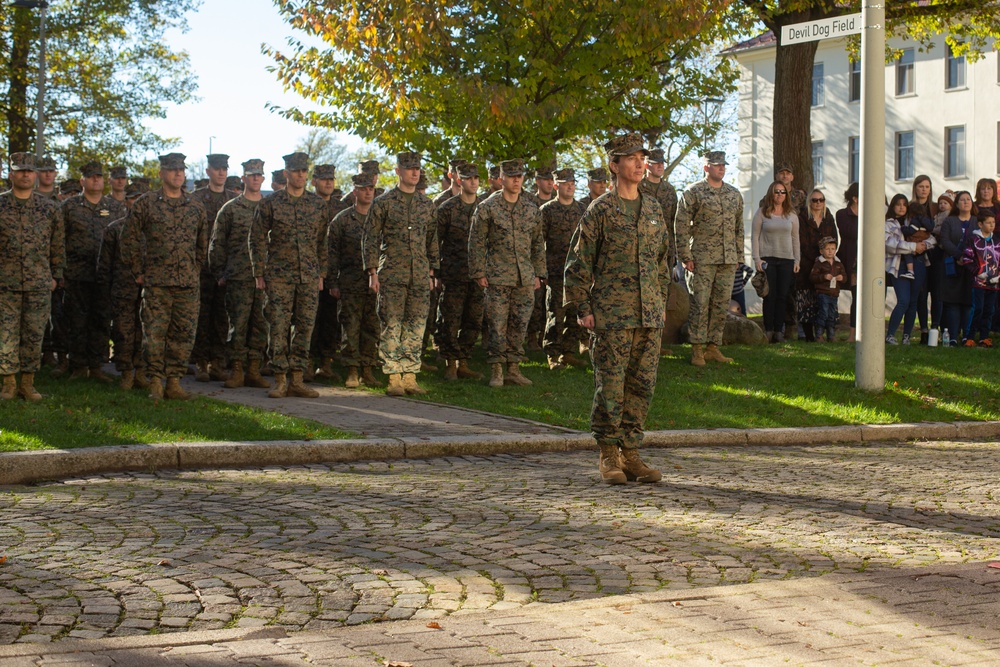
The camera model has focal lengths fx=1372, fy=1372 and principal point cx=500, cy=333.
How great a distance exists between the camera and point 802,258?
19.0 meters

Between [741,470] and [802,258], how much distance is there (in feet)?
30.4

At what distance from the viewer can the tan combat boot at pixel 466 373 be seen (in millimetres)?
16000

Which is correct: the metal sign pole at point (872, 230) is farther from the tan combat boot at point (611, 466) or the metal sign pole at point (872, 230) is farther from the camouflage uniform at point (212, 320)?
the camouflage uniform at point (212, 320)

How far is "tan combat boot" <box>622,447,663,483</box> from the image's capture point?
9.52 m

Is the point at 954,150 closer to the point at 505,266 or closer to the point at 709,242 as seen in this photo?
the point at 709,242

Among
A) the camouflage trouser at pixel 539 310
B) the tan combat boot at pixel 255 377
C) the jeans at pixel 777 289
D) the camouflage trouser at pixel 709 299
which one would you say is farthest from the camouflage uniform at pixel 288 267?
the jeans at pixel 777 289

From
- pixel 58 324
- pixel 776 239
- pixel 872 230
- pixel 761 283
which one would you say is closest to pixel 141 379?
pixel 58 324

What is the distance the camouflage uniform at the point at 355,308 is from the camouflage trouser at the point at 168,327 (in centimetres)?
216

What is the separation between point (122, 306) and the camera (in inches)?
A: 584

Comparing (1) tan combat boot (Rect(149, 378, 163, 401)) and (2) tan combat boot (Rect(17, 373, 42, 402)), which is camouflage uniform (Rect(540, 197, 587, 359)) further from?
(2) tan combat boot (Rect(17, 373, 42, 402))

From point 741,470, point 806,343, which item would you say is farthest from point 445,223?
point 741,470

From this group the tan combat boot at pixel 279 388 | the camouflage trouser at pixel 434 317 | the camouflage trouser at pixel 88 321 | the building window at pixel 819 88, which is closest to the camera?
the tan combat boot at pixel 279 388

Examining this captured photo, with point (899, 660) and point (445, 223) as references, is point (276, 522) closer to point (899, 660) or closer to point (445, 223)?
point (899, 660)

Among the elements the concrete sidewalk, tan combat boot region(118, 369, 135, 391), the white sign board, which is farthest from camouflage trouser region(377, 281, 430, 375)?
the concrete sidewalk
